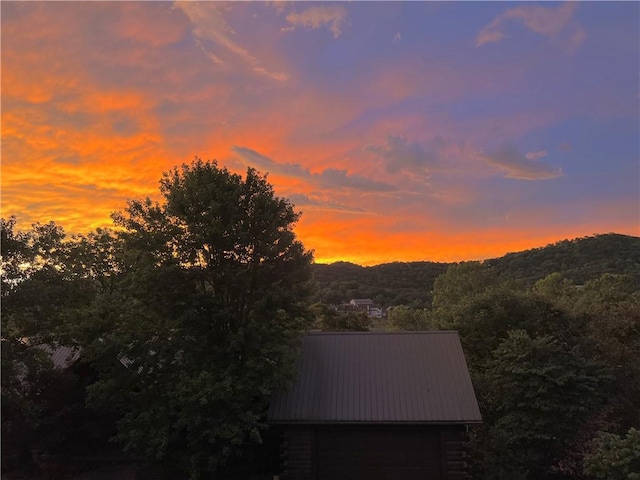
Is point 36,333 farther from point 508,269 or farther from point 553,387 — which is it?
point 508,269

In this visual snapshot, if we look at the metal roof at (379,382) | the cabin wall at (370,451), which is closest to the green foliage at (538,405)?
the cabin wall at (370,451)

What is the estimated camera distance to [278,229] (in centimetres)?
1989

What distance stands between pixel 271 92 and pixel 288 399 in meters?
15.5

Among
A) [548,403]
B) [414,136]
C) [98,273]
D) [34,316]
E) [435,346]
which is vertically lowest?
[548,403]

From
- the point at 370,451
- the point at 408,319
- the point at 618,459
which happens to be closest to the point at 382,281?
the point at 408,319

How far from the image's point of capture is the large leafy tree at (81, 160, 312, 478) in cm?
1694

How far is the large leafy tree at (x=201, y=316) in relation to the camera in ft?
55.6

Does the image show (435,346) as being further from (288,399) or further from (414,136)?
(414,136)

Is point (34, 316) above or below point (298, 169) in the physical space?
below

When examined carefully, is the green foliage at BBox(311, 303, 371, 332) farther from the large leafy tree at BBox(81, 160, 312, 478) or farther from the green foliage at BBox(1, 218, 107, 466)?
the green foliage at BBox(1, 218, 107, 466)

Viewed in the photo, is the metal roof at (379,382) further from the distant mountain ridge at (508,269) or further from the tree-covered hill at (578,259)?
the tree-covered hill at (578,259)

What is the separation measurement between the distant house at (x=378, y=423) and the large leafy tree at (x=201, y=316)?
1815 mm

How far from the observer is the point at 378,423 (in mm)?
17703

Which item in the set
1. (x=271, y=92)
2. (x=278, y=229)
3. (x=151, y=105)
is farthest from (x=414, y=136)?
(x=151, y=105)
